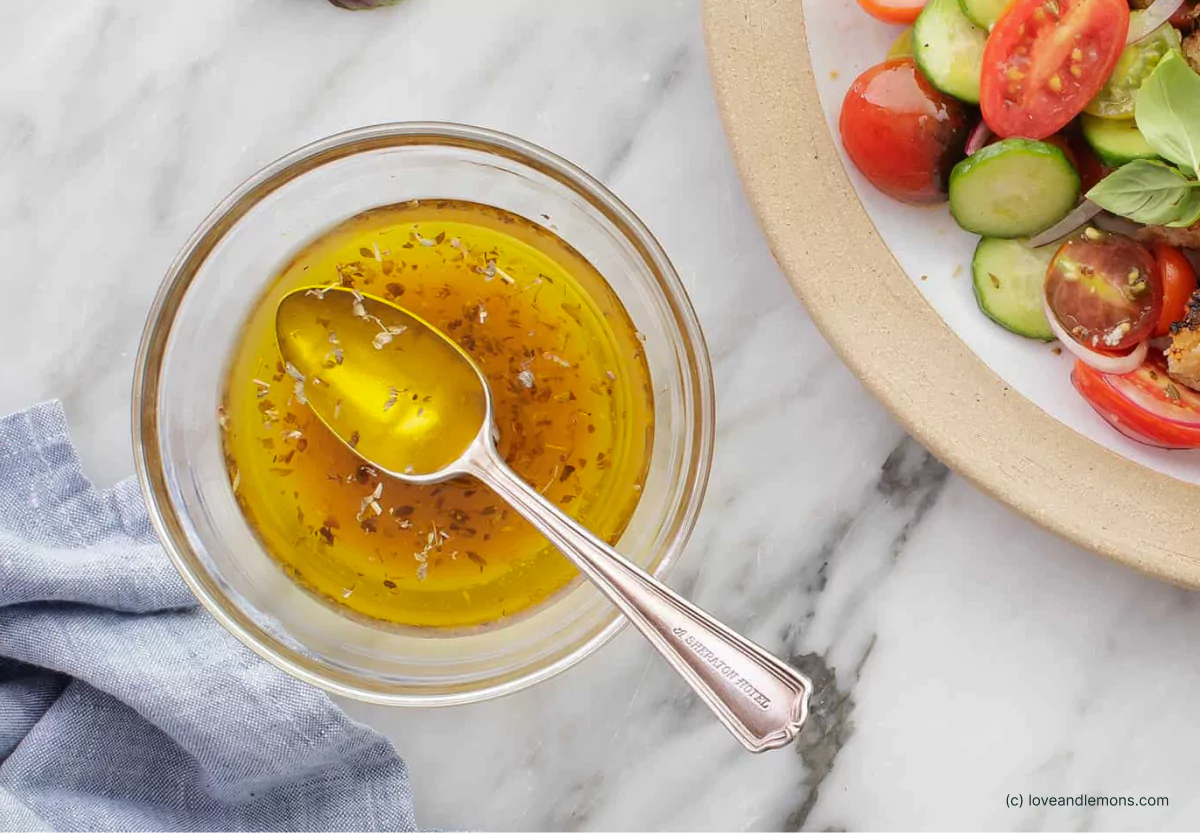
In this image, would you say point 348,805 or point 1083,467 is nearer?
point 1083,467

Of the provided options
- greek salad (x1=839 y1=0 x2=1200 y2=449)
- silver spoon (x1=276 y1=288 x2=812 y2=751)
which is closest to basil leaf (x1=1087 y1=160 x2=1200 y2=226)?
greek salad (x1=839 y1=0 x2=1200 y2=449)

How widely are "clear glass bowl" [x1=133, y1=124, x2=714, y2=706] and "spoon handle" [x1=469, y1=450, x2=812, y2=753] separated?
14 centimetres

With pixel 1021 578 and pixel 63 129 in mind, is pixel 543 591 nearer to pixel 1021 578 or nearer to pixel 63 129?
pixel 1021 578

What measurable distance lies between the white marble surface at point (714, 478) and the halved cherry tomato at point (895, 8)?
0.24m

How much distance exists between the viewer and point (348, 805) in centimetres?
143

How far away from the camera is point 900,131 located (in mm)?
1269

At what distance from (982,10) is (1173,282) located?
1.30 feet

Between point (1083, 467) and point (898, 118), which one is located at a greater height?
point (898, 118)

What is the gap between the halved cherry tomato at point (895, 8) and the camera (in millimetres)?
1308

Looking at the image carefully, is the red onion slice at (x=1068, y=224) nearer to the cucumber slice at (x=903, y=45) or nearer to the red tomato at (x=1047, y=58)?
the red tomato at (x=1047, y=58)

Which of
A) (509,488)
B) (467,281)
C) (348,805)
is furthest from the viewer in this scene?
(348,805)

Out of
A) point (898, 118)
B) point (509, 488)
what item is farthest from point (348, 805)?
point (898, 118)

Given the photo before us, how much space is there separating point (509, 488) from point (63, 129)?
2.63 feet

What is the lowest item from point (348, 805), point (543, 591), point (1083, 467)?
point (348, 805)
